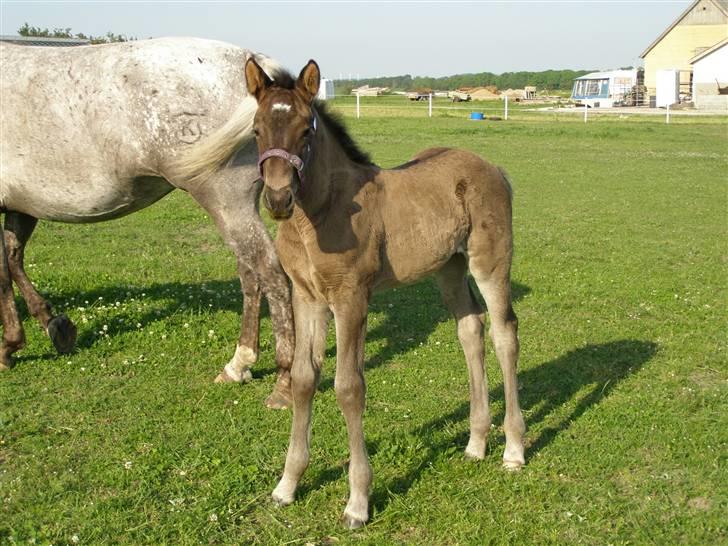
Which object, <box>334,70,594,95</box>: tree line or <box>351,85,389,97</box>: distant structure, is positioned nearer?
<box>351,85,389,97</box>: distant structure

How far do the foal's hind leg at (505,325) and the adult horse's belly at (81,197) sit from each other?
2995 millimetres

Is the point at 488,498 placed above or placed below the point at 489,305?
below

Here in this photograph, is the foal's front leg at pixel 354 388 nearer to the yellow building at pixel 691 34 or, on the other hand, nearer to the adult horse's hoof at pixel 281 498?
the adult horse's hoof at pixel 281 498

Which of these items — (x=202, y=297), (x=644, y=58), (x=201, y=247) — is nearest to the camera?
(x=202, y=297)

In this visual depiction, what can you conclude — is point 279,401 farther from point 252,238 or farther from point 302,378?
point 302,378

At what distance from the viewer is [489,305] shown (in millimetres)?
4777

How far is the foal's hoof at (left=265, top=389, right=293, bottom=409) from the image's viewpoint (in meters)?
5.70

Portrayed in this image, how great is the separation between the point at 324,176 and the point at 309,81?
0.53 meters

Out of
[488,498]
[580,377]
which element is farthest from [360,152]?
[580,377]

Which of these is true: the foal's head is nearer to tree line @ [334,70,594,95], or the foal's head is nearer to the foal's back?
the foal's back

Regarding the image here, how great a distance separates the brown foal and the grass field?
1.14 ft

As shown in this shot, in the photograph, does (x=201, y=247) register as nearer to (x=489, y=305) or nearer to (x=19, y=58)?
(x=19, y=58)

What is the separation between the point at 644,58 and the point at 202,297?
70.2 meters

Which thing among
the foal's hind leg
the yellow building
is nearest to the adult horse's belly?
the foal's hind leg
